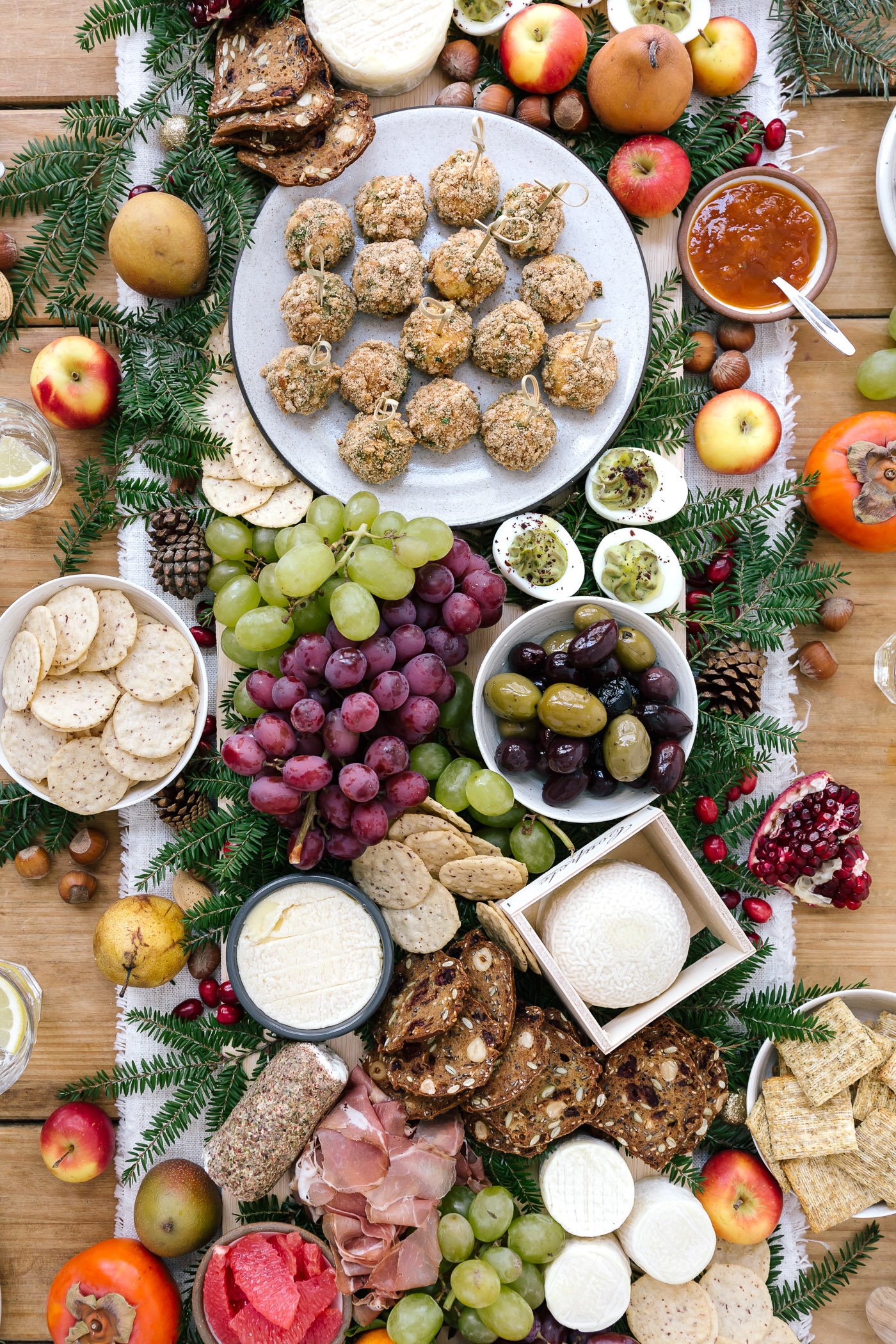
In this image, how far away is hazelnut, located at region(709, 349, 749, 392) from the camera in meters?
1.63

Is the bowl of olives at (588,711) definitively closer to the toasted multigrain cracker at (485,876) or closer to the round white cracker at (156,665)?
the toasted multigrain cracker at (485,876)

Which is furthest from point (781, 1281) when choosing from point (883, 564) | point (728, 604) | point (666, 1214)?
point (883, 564)

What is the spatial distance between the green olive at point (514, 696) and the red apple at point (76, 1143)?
1.04m

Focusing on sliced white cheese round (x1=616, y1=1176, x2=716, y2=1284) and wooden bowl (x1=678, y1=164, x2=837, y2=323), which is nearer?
sliced white cheese round (x1=616, y1=1176, x2=716, y2=1284)

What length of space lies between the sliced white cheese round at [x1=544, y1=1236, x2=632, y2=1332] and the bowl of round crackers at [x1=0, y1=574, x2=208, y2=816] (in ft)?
A: 3.37

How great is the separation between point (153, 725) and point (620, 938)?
841 millimetres

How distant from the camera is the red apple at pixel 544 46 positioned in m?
1.51

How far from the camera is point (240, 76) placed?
1.47m

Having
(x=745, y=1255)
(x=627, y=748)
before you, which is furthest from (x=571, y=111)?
(x=745, y=1255)

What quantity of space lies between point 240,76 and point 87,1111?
5.95 feet

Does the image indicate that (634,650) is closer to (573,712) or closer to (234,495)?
(573,712)

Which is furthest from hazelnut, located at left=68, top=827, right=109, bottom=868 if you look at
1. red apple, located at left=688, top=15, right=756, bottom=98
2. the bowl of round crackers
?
red apple, located at left=688, top=15, right=756, bottom=98

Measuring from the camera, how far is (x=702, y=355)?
164 cm

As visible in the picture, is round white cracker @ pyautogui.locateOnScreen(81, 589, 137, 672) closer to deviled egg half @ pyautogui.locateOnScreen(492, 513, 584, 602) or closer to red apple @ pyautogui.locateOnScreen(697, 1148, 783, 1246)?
deviled egg half @ pyautogui.locateOnScreen(492, 513, 584, 602)
